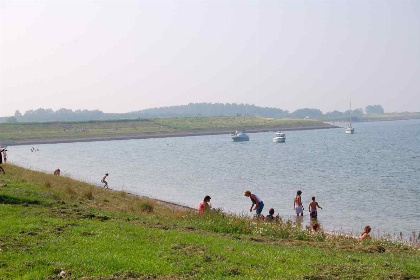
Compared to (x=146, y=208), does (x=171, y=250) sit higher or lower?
higher

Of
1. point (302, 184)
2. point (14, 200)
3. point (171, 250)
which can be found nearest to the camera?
point (171, 250)

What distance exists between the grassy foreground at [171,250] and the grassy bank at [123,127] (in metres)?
113

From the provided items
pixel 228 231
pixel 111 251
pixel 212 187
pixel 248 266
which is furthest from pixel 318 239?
pixel 212 187

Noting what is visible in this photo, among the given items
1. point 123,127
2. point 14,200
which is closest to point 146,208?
point 14,200

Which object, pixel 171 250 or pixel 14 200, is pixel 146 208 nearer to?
pixel 14 200

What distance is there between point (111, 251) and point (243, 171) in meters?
46.0

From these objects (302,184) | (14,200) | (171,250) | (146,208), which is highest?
(14,200)

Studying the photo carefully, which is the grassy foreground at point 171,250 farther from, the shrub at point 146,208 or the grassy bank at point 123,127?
the grassy bank at point 123,127

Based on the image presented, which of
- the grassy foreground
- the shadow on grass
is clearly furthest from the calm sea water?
the shadow on grass

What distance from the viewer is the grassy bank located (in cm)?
13338

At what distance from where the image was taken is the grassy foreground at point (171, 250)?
9.21 meters

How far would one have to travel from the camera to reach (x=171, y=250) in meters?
10.8

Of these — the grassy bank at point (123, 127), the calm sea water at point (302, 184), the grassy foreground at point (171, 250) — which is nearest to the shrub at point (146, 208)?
the grassy foreground at point (171, 250)

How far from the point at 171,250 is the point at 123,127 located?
151m
